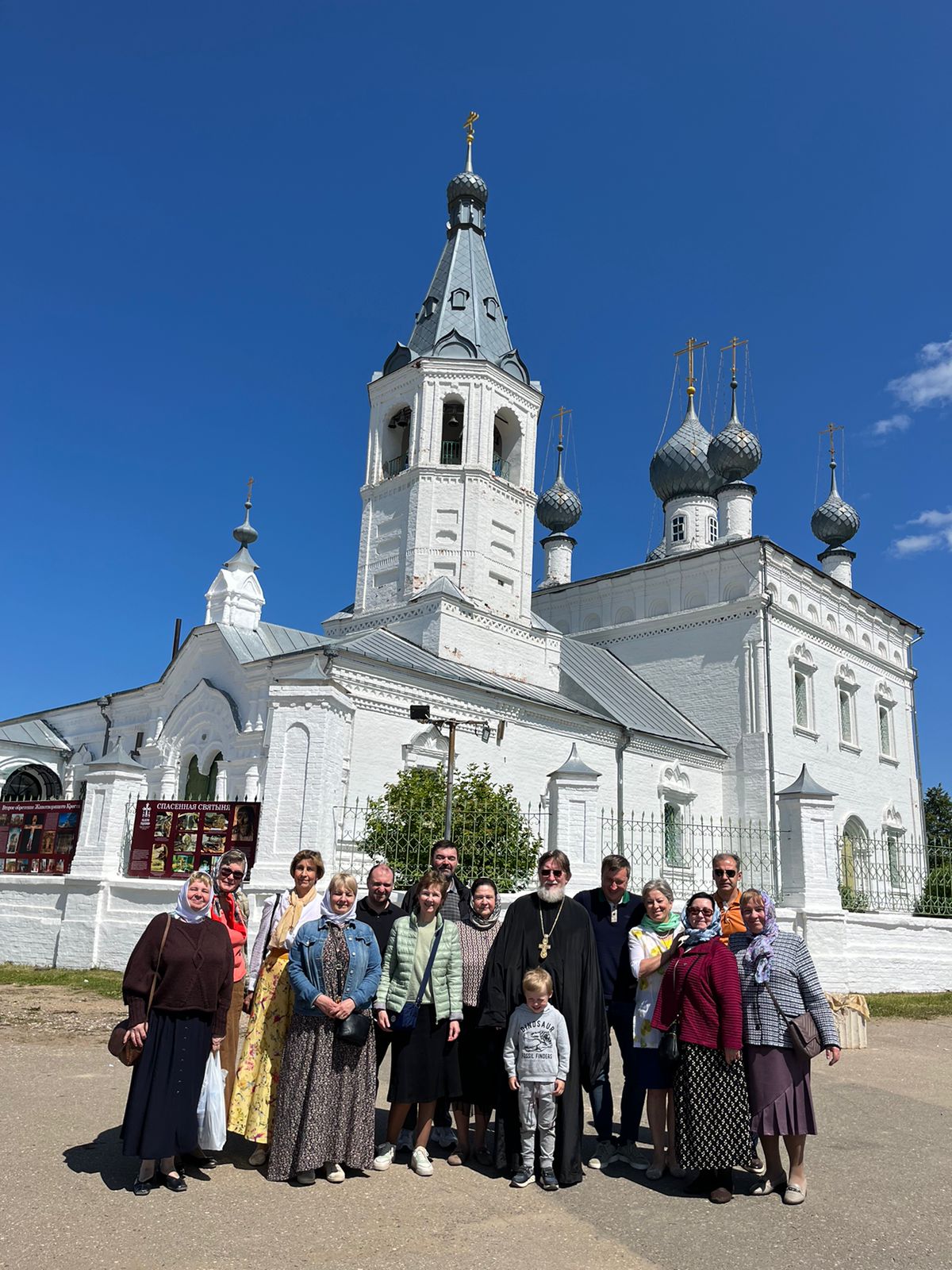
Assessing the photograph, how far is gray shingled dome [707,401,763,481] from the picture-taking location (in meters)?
27.5

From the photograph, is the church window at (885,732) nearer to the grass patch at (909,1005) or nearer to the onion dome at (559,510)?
the onion dome at (559,510)

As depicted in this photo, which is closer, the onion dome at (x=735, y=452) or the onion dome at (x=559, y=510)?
the onion dome at (x=735, y=452)

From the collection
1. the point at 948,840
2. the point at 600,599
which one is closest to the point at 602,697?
the point at 600,599

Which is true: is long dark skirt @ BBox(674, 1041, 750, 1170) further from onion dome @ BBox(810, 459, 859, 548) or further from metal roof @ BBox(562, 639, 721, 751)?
onion dome @ BBox(810, 459, 859, 548)

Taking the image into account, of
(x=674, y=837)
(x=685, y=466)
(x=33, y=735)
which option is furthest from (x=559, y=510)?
(x=33, y=735)

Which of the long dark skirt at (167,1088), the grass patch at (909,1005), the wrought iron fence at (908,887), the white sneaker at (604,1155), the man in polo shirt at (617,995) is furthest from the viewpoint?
the wrought iron fence at (908,887)

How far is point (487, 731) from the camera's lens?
49.5 ft

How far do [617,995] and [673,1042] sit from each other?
2.17ft

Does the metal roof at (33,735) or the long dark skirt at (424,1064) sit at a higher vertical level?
the metal roof at (33,735)

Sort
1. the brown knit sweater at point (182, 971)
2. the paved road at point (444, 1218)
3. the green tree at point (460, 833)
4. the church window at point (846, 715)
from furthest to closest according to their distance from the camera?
the church window at point (846, 715) → the green tree at point (460, 833) → the brown knit sweater at point (182, 971) → the paved road at point (444, 1218)

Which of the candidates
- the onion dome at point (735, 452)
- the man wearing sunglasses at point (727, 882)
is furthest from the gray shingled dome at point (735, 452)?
the man wearing sunglasses at point (727, 882)

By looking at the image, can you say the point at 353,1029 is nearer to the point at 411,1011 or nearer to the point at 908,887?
the point at 411,1011

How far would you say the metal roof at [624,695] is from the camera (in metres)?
Answer: 21.8

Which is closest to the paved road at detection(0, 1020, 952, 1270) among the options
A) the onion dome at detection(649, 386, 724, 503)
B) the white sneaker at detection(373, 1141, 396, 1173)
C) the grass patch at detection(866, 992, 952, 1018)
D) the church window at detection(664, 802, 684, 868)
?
the white sneaker at detection(373, 1141, 396, 1173)
